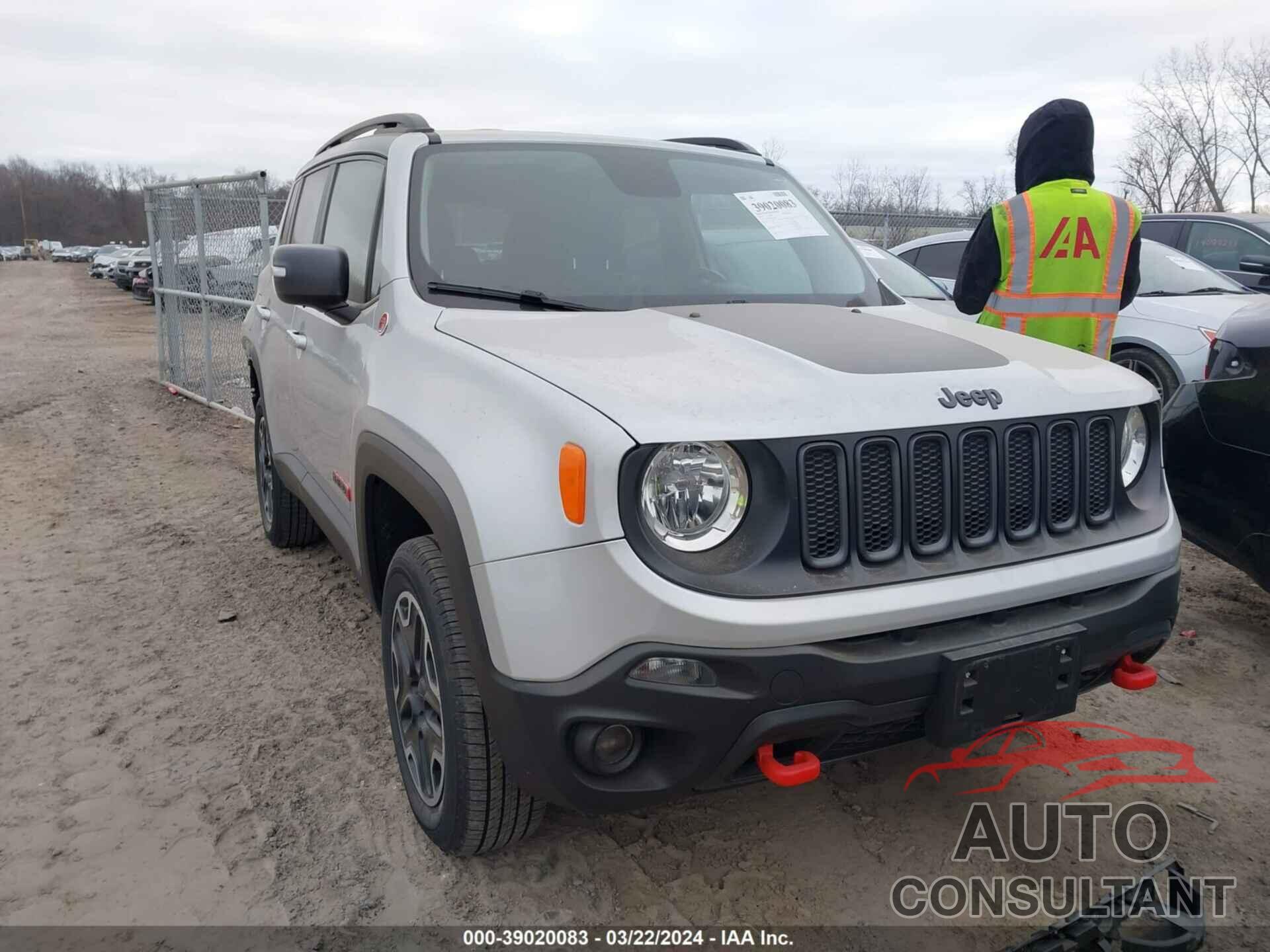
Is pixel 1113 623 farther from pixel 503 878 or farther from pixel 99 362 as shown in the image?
pixel 99 362

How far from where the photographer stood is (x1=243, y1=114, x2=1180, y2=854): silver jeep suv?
1.92 m

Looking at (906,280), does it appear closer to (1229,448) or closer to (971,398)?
(1229,448)

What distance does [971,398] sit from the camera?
2.22m

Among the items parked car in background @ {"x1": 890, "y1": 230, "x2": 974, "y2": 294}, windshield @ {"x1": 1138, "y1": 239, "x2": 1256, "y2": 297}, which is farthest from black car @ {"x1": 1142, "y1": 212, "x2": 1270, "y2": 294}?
parked car in background @ {"x1": 890, "y1": 230, "x2": 974, "y2": 294}

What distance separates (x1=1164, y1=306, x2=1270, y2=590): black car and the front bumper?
181 centimetres

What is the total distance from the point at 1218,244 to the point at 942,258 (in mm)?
2355

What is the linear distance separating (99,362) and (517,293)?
13042mm

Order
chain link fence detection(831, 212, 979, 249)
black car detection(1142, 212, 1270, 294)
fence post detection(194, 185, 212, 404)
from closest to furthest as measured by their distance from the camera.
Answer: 1. black car detection(1142, 212, 1270, 294)
2. fence post detection(194, 185, 212, 404)
3. chain link fence detection(831, 212, 979, 249)

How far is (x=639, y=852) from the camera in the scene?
2635 millimetres

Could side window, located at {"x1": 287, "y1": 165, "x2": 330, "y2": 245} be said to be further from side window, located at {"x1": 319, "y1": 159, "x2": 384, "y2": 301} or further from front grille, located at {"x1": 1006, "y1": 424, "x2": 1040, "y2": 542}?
front grille, located at {"x1": 1006, "y1": 424, "x2": 1040, "y2": 542}

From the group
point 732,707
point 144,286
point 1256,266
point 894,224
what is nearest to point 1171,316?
point 1256,266

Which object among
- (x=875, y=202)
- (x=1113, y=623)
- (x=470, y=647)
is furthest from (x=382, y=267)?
(x=875, y=202)

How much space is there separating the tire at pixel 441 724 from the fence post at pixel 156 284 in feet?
30.2

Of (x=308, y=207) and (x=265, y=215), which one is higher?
(x=265, y=215)
